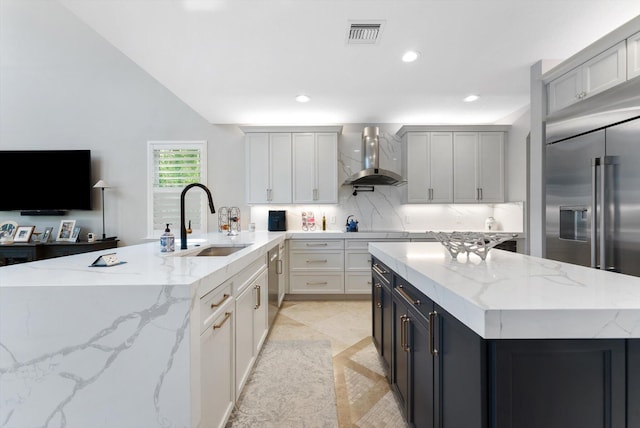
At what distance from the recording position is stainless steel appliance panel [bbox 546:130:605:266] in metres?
2.21

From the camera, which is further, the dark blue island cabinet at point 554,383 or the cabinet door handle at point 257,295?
the cabinet door handle at point 257,295

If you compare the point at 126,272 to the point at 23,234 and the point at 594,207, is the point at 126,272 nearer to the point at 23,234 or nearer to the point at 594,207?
the point at 594,207

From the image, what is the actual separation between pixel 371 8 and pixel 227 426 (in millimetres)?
2733

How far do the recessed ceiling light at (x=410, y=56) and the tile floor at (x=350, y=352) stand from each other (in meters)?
2.58

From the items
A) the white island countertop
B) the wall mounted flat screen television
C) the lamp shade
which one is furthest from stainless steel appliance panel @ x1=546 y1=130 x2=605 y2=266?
the wall mounted flat screen television

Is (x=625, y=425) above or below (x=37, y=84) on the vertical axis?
below

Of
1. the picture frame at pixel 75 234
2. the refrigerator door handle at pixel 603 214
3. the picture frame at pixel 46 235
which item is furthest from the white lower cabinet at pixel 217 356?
the picture frame at pixel 46 235

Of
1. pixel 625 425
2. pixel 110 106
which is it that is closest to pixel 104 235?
pixel 110 106

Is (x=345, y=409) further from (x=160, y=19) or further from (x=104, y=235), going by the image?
(x=104, y=235)

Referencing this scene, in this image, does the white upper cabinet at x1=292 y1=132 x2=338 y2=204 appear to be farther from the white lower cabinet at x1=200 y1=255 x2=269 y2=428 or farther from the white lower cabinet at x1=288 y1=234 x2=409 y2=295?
the white lower cabinet at x1=200 y1=255 x2=269 y2=428

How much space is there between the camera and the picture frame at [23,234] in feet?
14.4

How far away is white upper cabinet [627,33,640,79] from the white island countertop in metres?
1.71

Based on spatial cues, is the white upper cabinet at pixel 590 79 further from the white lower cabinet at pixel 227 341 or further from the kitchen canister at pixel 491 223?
the white lower cabinet at pixel 227 341

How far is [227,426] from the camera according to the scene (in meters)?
1.65
